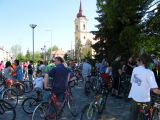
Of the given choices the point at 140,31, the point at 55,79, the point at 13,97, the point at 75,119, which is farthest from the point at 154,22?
the point at 55,79

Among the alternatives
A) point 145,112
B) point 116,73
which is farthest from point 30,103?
point 145,112

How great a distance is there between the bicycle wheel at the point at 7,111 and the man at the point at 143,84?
4.45 meters

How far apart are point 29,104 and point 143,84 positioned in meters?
5.75

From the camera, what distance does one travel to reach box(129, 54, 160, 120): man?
659 centimetres

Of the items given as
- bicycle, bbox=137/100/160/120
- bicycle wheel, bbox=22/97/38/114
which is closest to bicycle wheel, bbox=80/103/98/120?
bicycle, bbox=137/100/160/120

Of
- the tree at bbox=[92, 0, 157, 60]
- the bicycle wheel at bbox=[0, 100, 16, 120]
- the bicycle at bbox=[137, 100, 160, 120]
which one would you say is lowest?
the bicycle wheel at bbox=[0, 100, 16, 120]

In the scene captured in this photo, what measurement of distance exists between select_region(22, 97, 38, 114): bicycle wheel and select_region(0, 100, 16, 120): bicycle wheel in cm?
133

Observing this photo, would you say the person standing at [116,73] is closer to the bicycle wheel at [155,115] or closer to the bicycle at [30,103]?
the bicycle at [30,103]

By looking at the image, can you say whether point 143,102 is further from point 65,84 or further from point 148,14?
point 148,14

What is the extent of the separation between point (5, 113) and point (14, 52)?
12149 centimetres

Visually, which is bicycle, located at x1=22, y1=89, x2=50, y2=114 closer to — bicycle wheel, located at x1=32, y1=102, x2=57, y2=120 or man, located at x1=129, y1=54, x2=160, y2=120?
bicycle wheel, located at x1=32, y1=102, x2=57, y2=120

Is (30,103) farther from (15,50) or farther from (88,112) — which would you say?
(15,50)

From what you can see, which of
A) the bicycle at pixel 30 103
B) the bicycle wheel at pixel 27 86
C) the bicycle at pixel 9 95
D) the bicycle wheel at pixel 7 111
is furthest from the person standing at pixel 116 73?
the bicycle wheel at pixel 7 111

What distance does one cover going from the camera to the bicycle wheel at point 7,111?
33.1 feet
